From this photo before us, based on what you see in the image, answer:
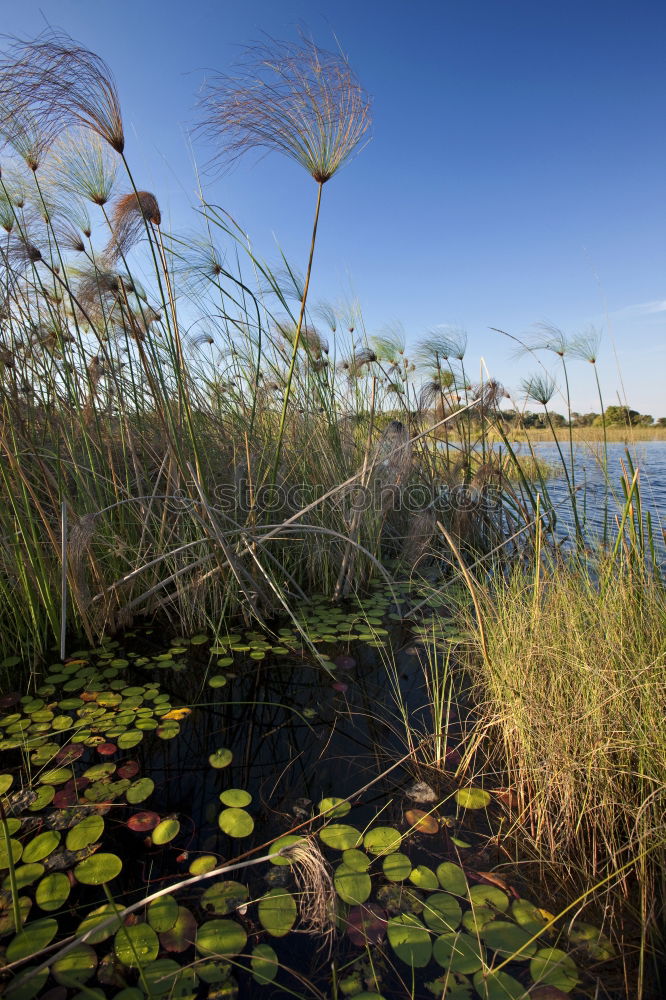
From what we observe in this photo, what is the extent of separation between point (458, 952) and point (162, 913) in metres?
0.52

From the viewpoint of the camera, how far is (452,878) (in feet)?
2.89

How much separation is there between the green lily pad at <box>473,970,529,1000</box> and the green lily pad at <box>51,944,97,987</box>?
61cm

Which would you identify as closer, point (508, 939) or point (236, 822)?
point (508, 939)

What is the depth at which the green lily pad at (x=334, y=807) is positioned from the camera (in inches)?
40.7

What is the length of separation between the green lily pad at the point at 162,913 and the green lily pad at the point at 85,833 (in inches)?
9.1

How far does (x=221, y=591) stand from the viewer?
2031 millimetres

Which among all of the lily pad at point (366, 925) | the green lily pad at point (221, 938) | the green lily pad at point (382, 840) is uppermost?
the green lily pad at point (221, 938)

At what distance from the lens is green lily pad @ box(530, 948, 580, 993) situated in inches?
27.5

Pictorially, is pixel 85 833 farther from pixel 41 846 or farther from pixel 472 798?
pixel 472 798

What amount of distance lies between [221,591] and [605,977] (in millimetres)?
1653

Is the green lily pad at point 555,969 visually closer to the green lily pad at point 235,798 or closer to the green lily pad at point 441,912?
the green lily pad at point 441,912

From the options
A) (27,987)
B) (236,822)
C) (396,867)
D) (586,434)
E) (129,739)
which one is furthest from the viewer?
(586,434)

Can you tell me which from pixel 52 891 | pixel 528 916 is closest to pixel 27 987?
pixel 52 891

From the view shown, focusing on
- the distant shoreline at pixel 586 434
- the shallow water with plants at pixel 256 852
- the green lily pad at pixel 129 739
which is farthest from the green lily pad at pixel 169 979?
the distant shoreline at pixel 586 434
